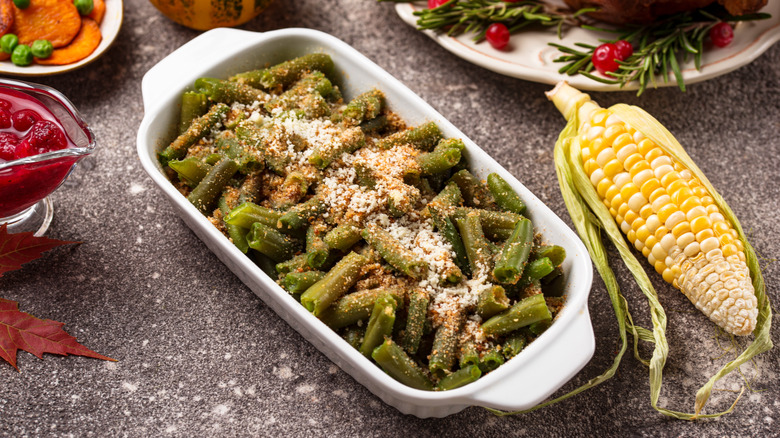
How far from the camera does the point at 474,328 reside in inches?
74.5

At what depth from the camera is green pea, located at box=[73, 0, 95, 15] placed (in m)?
2.65

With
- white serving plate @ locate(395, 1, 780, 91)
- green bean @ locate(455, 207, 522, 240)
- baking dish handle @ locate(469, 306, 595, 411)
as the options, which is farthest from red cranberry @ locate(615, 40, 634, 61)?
baking dish handle @ locate(469, 306, 595, 411)

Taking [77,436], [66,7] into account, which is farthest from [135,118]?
[77,436]

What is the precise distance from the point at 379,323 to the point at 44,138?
1250 mm

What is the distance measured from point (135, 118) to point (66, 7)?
1.67 ft

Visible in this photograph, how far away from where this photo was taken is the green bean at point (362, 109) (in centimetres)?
222

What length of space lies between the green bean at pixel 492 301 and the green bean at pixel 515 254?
4 centimetres

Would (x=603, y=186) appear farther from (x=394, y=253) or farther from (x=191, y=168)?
(x=191, y=168)

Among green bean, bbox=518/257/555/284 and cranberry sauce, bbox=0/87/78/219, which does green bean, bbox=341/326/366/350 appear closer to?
green bean, bbox=518/257/555/284

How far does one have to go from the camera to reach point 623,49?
2584 mm

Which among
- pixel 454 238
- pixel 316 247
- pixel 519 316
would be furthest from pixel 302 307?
pixel 519 316

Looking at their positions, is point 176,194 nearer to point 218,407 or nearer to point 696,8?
point 218,407

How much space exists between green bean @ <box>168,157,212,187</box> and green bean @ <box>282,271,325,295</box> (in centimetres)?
48

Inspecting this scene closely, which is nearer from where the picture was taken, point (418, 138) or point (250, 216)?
point (250, 216)
